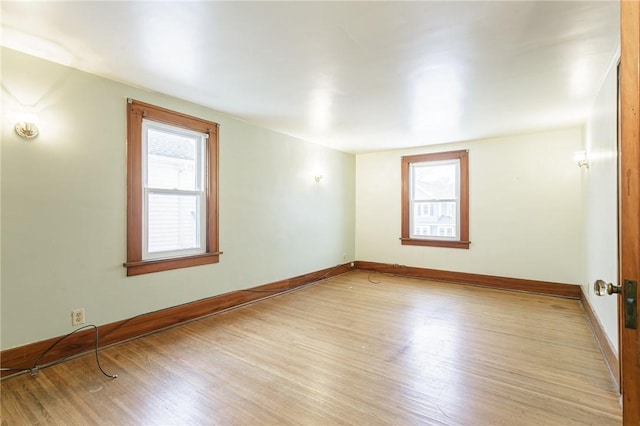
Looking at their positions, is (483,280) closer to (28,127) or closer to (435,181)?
(435,181)

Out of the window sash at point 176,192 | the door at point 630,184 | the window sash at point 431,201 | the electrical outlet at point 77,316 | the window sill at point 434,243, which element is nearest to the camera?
the door at point 630,184

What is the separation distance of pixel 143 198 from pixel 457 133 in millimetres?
4284

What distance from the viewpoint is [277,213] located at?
4547 mm

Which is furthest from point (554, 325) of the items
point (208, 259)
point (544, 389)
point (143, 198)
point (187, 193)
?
point (143, 198)

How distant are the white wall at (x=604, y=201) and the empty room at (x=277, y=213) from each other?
49 millimetres

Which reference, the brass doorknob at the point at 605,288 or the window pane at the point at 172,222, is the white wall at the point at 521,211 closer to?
the window pane at the point at 172,222

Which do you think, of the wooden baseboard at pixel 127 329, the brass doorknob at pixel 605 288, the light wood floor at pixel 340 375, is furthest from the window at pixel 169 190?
the brass doorknob at pixel 605 288

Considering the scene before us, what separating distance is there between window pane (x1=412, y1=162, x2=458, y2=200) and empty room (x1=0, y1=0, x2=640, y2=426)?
87cm

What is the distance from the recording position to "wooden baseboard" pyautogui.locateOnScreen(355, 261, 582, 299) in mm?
4340

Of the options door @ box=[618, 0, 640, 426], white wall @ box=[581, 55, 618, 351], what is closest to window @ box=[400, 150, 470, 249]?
white wall @ box=[581, 55, 618, 351]

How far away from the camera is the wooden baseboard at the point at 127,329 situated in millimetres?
2277

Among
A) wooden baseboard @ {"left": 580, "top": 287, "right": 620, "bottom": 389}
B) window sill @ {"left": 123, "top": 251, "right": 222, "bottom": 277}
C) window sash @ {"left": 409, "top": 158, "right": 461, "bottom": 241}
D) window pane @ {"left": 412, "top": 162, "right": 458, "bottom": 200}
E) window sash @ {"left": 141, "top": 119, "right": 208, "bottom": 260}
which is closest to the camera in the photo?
wooden baseboard @ {"left": 580, "top": 287, "right": 620, "bottom": 389}

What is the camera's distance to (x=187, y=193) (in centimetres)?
341

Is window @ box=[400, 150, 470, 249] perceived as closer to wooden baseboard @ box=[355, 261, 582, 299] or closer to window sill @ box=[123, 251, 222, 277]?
wooden baseboard @ box=[355, 261, 582, 299]
